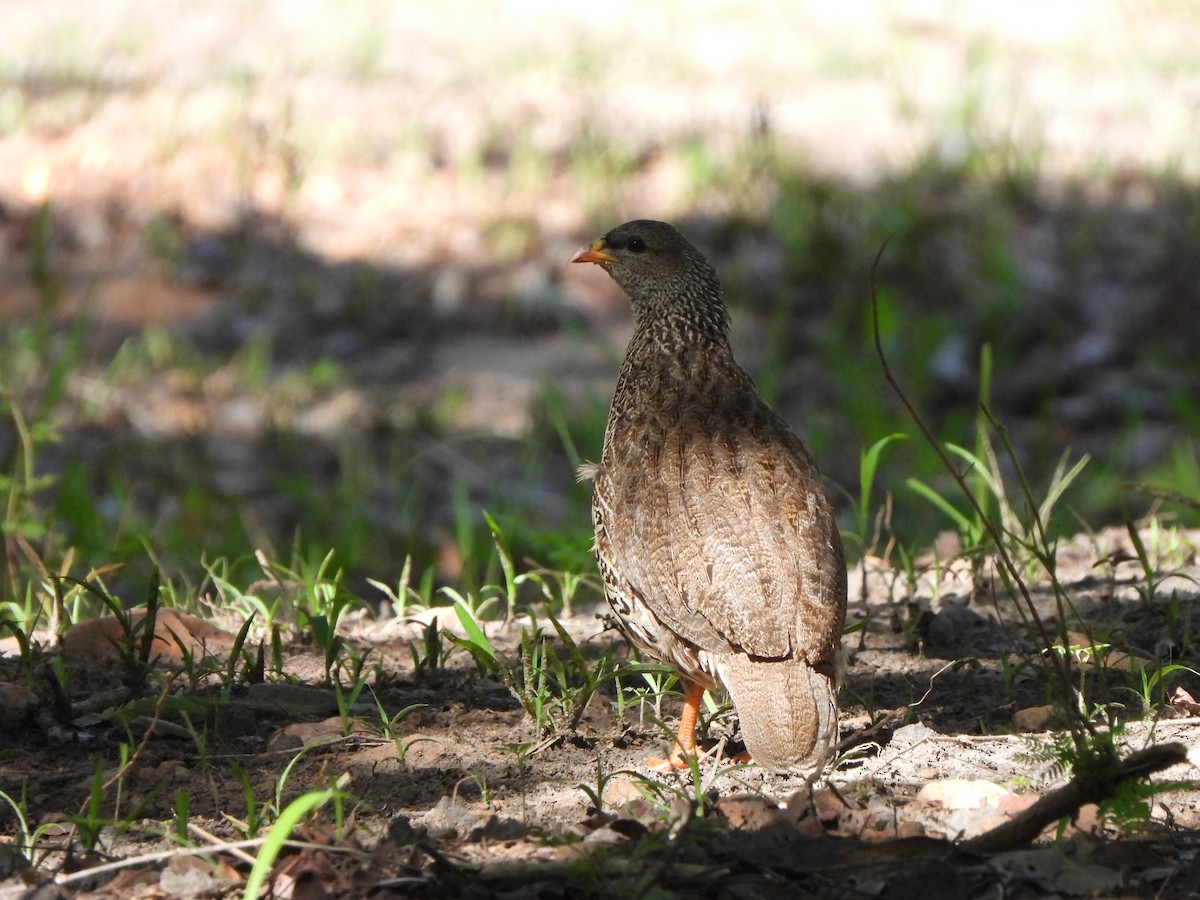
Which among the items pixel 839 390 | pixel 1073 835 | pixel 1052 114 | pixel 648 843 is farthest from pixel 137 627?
pixel 1052 114

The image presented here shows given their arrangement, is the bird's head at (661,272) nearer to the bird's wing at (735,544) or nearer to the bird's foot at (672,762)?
the bird's wing at (735,544)

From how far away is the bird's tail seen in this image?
3391 millimetres

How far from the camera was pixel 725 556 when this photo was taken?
Result: 12.2 ft

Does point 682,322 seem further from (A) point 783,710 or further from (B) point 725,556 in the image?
(A) point 783,710

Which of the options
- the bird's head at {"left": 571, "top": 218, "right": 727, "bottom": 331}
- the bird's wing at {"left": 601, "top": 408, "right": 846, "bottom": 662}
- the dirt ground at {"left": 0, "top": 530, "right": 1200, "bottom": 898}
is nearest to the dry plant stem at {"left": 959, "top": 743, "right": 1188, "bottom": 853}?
the dirt ground at {"left": 0, "top": 530, "right": 1200, "bottom": 898}

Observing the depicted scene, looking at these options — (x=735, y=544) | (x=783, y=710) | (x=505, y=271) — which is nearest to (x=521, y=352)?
(x=505, y=271)

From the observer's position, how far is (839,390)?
8719 millimetres

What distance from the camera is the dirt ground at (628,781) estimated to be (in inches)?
110

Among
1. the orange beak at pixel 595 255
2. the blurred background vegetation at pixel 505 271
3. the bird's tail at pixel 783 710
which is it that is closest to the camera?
the bird's tail at pixel 783 710

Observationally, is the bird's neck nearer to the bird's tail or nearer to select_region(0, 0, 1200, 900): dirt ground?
select_region(0, 0, 1200, 900): dirt ground

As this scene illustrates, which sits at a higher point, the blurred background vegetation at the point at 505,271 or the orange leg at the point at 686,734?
the blurred background vegetation at the point at 505,271

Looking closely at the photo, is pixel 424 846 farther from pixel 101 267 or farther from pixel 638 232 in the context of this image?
pixel 101 267

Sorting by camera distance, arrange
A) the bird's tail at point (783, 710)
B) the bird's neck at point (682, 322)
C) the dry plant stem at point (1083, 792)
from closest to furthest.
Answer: the dry plant stem at point (1083, 792), the bird's tail at point (783, 710), the bird's neck at point (682, 322)

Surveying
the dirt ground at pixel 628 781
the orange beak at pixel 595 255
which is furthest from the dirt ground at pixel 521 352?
the orange beak at pixel 595 255
